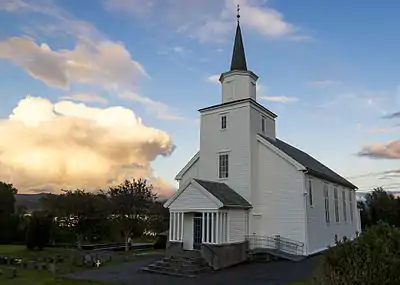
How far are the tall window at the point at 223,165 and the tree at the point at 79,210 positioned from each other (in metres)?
13.5

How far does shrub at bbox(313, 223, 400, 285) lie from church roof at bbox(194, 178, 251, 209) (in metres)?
14.6

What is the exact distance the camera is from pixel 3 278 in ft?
63.0

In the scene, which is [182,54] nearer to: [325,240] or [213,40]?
[213,40]

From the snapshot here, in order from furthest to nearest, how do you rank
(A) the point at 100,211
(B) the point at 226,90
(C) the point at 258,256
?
(A) the point at 100,211
(B) the point at 226,90
(C) the point at 258,256

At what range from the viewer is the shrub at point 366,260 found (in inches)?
268

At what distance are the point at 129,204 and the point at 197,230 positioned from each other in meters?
9.65

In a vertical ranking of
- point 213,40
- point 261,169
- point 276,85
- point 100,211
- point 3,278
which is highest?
point 213,40

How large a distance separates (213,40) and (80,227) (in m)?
25.1

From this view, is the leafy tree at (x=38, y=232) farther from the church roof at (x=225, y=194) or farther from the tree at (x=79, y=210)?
the church roof at (x=225, y=194)

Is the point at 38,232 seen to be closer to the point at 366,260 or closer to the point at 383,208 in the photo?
the point at 366,260

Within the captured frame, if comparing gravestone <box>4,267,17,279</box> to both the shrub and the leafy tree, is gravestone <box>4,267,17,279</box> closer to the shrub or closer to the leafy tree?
the leafy tree

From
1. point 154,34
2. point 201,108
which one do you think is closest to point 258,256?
point 201,108

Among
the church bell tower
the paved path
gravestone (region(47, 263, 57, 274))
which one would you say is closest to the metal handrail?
the paved path

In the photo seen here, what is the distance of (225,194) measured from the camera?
2373cm
